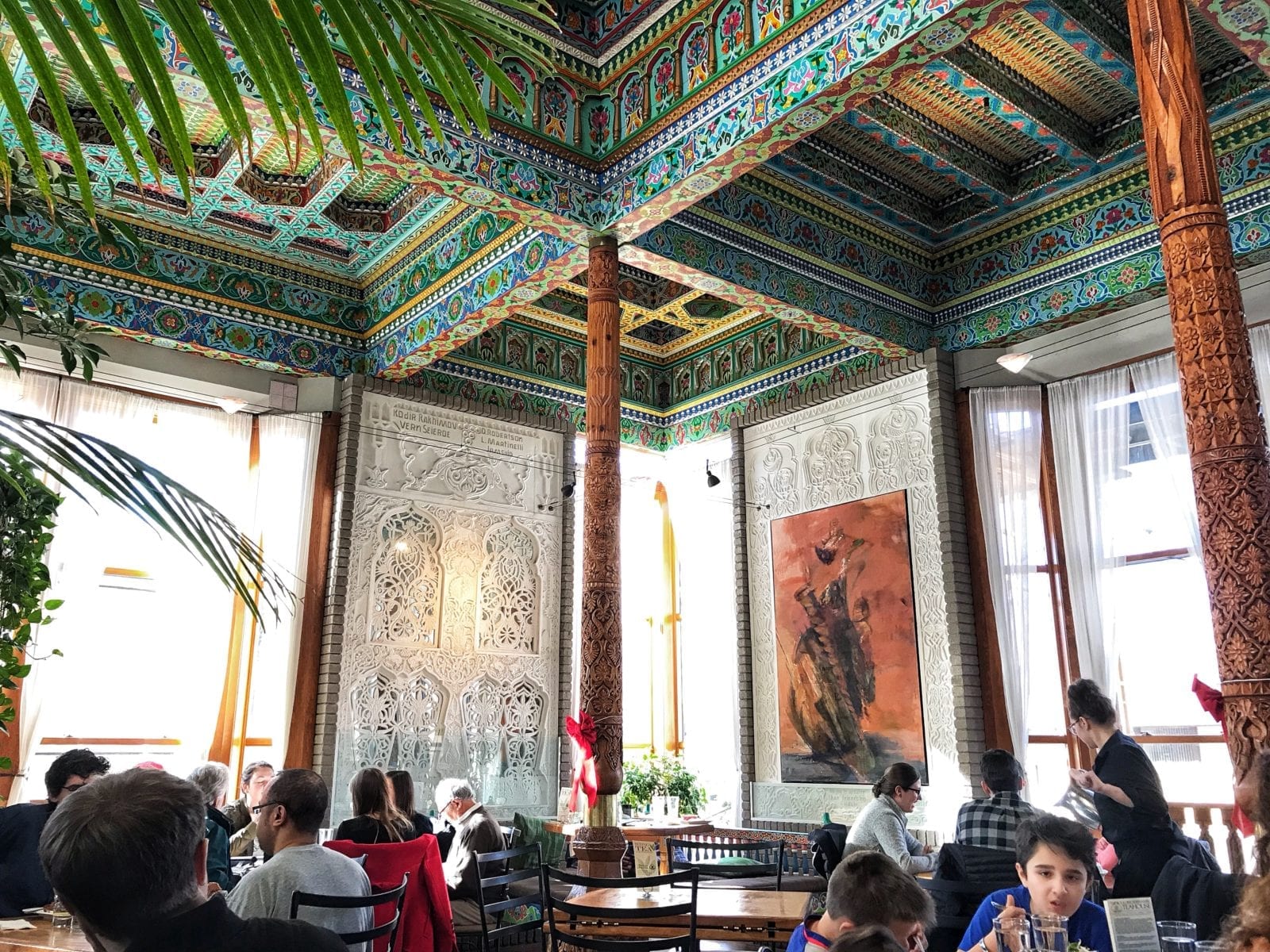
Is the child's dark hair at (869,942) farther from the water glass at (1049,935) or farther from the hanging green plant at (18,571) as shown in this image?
Result: the hanging green plant at (18,571)

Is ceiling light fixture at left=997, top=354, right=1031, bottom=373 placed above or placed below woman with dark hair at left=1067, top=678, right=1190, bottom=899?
above

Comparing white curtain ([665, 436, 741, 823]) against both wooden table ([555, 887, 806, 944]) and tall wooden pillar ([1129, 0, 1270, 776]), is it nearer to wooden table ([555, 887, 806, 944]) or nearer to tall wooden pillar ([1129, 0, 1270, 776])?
wooden table ([555, 887, 806, 944])

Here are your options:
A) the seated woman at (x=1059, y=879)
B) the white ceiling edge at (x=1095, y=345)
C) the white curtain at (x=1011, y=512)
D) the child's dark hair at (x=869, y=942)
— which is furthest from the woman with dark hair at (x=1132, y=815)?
the white ceiling edge at (x=1095, y=345)

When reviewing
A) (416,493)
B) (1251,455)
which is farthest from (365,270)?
(1251,455)

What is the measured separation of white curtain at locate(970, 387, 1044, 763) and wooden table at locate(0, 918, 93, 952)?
6.35 m

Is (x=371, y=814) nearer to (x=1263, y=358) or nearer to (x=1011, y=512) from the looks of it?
(x=1011, y=512)

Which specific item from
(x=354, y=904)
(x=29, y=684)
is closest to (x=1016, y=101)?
(x=354, y=904)

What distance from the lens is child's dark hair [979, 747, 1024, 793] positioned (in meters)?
4.78

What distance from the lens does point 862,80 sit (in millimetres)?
5145

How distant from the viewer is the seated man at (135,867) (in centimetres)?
151

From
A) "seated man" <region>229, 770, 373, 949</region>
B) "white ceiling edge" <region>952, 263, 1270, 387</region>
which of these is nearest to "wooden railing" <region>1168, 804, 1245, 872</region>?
"white ceiling edge" <region>952, 263, 1270, 387</region>

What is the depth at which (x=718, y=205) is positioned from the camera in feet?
24.4

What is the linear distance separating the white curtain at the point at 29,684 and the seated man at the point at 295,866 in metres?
4.61

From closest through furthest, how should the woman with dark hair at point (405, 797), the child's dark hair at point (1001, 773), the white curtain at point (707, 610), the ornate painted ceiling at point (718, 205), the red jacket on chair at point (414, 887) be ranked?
the red jacket on chair at point (414, 887) < the child's dark hair at point (1001, 773) < the woman with dark hair at point (405, 797) < the ornate painted ceiling at point (718, 205) < the white curtain at point (707, 610)
